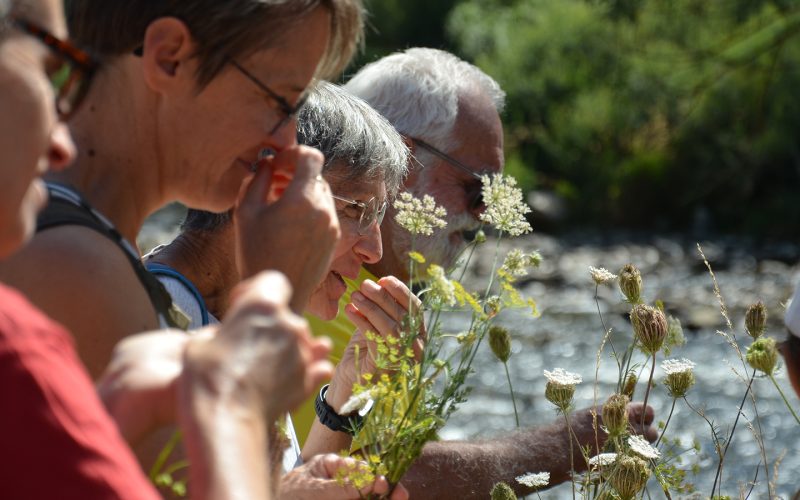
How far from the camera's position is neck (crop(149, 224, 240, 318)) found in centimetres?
235

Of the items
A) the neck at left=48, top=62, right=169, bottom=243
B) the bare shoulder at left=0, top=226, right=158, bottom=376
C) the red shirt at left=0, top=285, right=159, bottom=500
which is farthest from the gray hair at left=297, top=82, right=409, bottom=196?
the red shirt at left=0, top=285, right=159, bottom=500

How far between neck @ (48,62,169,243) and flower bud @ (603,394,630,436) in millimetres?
852

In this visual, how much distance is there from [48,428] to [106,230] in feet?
1.91

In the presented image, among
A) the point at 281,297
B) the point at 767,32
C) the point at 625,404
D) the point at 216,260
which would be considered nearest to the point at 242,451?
the point at 281,297

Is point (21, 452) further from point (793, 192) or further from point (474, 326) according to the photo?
point (793, 192)

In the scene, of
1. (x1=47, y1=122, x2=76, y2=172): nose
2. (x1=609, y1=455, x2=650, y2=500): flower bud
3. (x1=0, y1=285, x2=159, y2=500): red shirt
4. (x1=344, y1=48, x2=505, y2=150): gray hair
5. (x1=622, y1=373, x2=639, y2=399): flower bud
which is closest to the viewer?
(x1=0, y1=285, x2=159, y2=500): red shirt

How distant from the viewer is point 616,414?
201 cm

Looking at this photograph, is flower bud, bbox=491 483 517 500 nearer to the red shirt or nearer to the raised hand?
the raised hand

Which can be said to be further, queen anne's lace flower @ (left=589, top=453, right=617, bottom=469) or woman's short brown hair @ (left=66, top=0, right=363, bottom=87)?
queen anne's lace flower @ (left=589, top=453, right=617, bottom=469)

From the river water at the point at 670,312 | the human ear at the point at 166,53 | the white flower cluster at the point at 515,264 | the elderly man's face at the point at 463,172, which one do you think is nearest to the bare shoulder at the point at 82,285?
the human ear at the point at 166,53

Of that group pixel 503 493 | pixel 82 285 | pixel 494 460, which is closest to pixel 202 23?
pixel 82 285

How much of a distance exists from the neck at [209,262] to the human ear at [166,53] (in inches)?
30.5

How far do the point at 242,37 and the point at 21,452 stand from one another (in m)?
0.76

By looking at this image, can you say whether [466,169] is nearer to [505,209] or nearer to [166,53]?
[505,209]
